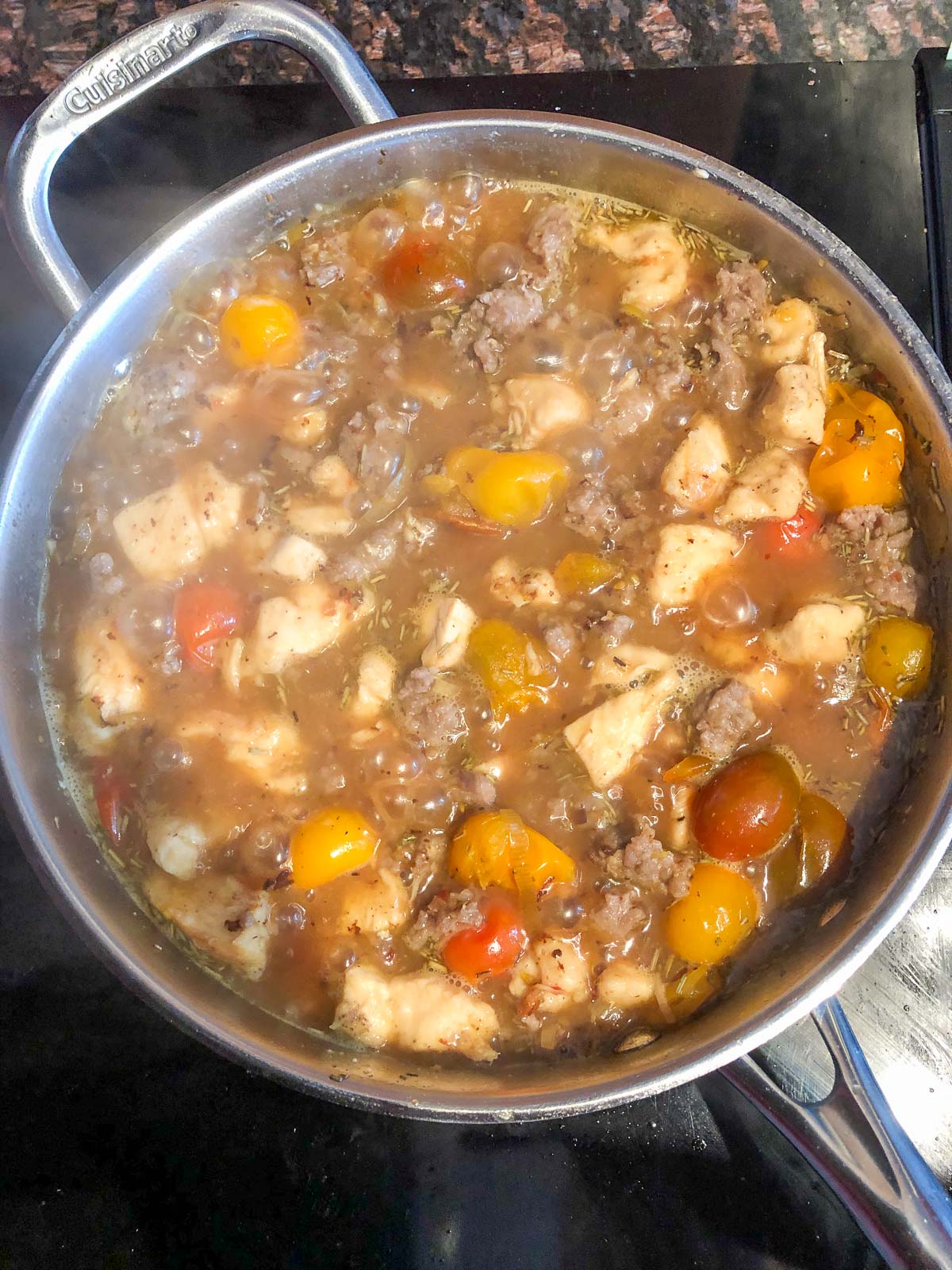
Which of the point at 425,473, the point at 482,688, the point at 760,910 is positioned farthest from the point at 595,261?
the point at 760,910

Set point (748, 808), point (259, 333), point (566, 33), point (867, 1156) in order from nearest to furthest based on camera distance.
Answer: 1. point (867, 1156)
2. point (748, 808)
3. point (259, 333)
4. point (566, 33)

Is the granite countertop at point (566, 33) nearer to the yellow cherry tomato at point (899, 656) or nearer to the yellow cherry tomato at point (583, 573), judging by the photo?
the yellow cherry tomato at point (583, 573)

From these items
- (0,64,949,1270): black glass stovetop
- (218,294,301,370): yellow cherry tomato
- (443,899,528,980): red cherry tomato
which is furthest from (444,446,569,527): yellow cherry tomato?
(0,64,949,1270): black glass stovetop

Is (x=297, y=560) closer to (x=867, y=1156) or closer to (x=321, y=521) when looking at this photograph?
(x=321, y=521)

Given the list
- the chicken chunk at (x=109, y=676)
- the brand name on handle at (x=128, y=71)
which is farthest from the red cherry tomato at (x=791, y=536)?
the brand name on handle at (x=128, y=71)

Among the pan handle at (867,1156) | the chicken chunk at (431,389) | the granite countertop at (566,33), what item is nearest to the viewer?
the pan handle at (867,1156)

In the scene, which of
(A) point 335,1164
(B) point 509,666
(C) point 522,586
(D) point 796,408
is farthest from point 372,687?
(A) point 335,1164

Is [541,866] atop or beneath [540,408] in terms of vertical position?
beneath

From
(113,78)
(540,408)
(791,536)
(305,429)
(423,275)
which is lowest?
(791,536)
